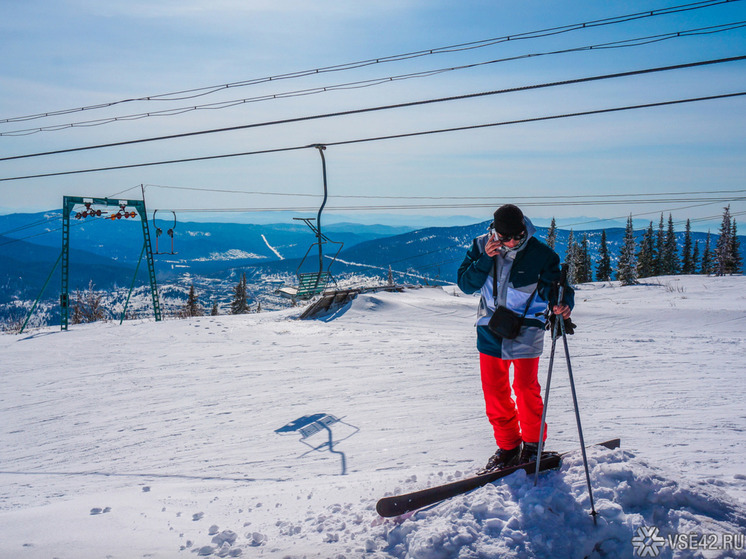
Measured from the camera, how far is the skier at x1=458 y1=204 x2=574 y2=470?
10.9 feet

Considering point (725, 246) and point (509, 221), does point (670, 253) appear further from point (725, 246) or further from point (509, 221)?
point (509, 221)

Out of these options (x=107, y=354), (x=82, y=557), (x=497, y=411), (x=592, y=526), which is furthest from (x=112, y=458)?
(x=107, y=354)

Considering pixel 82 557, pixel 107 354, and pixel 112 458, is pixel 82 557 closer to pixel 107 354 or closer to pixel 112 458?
pixel 112 458

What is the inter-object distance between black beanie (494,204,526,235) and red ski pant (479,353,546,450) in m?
0.97

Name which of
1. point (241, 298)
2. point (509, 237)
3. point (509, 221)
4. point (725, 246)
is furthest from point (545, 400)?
point (725, 246)

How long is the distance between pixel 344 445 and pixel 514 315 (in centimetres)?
294

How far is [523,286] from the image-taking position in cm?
340

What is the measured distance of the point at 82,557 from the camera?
9.66 feet

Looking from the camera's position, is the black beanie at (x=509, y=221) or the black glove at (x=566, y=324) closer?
the black beanie at (x=509, y=221)

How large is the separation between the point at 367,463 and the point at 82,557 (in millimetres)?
2599

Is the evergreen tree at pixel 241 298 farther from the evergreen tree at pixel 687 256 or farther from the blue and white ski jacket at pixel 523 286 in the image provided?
the evergreen tree at pixel 687 256

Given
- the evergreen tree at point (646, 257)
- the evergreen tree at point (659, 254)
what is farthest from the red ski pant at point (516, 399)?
the evergreen tree at point (659, 254)

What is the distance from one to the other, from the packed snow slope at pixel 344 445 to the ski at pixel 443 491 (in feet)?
0.29

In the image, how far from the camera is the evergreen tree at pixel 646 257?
4994 centimetres
